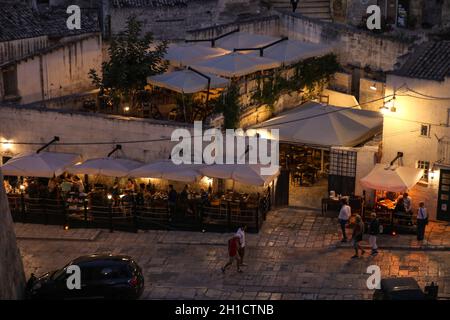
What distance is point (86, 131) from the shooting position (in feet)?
101

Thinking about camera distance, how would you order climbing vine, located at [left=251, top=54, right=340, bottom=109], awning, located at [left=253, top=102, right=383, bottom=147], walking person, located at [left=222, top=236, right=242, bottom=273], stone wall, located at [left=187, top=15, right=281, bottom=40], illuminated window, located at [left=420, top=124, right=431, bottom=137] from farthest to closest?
stone wall, located at [left=187, top=15, right=281, bottom=40] → climbing vine, located at [left=251, top=54, right=340, bottom=109] → awning, located at [left=253, top=102, right=383, bottom=147] → illuminated window, located at [left=420, top=124, right=431, bottom=137] → walking person, located at [left=222, top=236, right=242, bottom=273]

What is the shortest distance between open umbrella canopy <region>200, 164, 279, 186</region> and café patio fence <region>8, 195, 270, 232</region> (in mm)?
855

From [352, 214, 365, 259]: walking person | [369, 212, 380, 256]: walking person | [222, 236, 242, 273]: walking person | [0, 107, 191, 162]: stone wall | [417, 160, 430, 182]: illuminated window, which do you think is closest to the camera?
[222, 236, 242, 273]: walking person

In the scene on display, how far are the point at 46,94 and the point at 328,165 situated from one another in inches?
457

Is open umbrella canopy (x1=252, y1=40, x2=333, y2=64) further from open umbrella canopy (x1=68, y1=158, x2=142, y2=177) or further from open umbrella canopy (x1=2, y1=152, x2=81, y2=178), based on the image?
open umbrella canopy (x1=2, y1=152, x2=81, y2=178)

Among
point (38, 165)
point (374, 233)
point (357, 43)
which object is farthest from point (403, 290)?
point (357, 43)

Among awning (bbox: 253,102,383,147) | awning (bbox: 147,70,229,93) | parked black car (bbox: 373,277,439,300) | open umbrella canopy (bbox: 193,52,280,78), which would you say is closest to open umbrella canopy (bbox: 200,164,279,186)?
awning (bbox: 253,102,383,147)

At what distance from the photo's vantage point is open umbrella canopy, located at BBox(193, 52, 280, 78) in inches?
1293

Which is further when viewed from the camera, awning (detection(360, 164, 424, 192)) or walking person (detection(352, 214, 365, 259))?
awning (detection(360, 164, 424, 192))

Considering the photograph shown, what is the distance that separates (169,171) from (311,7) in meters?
17.3

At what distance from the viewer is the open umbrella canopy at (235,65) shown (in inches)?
1293

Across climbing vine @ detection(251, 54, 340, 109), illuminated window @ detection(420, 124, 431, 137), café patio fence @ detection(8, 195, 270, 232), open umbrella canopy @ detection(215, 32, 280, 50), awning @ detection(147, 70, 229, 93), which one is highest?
open umbrella canopy @ detection(215, 32, 280, 50)

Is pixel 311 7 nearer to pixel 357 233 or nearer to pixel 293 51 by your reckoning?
pixel 293 51
